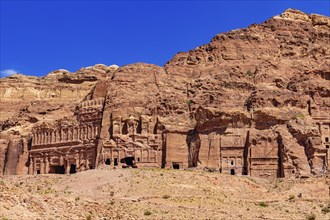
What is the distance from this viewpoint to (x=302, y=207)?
7081cm

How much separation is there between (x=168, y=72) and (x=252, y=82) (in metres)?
13.2

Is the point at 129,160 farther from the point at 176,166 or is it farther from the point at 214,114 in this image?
the point at 214,114

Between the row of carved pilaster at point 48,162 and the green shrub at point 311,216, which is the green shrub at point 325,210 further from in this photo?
the row of carved pilaster at point 48,162

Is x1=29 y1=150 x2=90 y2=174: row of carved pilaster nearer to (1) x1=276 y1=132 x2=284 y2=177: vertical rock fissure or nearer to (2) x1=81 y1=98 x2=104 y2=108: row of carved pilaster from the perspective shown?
(2) x1=81 y1=98 x2=104 y2=108: row of carved pilaster

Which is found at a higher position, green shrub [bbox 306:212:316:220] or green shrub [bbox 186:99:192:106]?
green shrub [bbox 186:99:192:106]

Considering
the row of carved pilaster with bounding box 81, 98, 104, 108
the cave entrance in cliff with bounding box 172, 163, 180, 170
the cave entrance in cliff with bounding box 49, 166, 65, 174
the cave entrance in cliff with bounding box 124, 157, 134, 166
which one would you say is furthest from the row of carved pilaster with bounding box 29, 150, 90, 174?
the cave entrance in cliff with bounding box 172, 163, 180, 170

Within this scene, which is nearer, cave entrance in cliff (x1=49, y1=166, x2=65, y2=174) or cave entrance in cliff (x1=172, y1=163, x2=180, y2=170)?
cave entrance in cliff (x1=172, y1=163, x2=180, y2=170)

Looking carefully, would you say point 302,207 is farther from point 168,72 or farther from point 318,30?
point 318,30

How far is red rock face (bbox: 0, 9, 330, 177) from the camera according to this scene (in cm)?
8650

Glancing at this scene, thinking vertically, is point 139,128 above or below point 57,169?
above

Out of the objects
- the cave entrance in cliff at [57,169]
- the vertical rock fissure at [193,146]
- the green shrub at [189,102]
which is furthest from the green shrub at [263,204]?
the cave entrance in cliff at [57,169]

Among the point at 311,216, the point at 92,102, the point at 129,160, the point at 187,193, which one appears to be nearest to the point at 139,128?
the point at 129,160

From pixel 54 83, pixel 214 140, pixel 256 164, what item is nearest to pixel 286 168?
pixel 256 164

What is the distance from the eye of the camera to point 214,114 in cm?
8862
